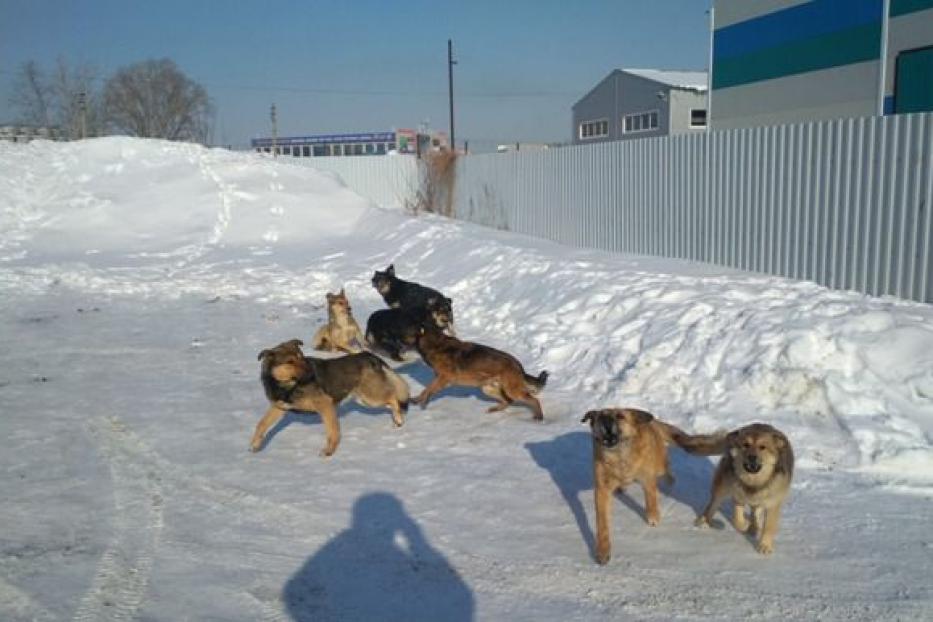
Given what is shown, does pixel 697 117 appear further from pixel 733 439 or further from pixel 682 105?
pixel 733 439

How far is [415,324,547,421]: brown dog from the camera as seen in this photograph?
A: 7156 mm

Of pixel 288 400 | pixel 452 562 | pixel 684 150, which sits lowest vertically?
pixel 452 562

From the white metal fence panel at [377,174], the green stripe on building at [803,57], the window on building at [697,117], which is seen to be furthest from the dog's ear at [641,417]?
the window on building at [697,117]

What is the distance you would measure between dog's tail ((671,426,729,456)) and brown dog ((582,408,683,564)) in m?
0.54

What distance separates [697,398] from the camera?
697 centimetres

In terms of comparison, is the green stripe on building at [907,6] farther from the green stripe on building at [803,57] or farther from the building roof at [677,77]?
the building roof at [677,77]

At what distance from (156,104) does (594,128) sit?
35633 millimetres

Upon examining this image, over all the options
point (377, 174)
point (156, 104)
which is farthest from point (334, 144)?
point (377, 174)

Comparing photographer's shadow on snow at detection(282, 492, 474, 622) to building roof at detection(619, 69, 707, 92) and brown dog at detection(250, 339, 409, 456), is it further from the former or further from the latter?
building roof at detection(619, 69, 707, 92)

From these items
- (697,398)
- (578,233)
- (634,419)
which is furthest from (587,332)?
(578,233)

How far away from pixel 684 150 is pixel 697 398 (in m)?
8.39

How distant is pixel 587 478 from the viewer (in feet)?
18.8

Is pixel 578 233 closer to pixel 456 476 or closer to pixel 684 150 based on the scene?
pixel 684 150

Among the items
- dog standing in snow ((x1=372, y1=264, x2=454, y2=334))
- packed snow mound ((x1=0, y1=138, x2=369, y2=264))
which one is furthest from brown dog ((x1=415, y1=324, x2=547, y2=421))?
packed snow mound ((x1=0, y1=138, x2=369, y2=264))
